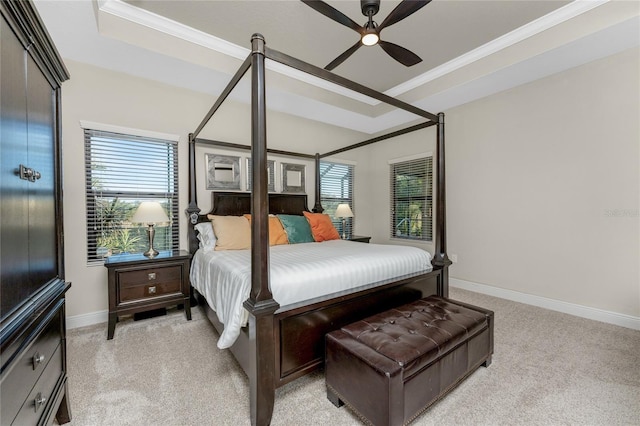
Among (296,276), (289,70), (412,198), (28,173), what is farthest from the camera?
(412,198)

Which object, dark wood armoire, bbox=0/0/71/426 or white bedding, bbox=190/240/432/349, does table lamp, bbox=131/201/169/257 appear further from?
dark wood armoire, bbox=0/0/71/426

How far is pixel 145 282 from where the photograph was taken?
2650 millimetres

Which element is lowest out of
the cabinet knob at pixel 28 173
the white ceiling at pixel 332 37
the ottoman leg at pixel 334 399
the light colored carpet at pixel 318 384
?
the light colored carpet at pixel 318 384

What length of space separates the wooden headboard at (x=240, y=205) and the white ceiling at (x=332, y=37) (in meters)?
1.33

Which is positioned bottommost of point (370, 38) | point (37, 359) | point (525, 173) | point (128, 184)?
point (37, 359)

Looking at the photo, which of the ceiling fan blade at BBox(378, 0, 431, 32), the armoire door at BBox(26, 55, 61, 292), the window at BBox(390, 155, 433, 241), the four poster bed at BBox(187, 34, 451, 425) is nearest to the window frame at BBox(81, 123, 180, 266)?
the four poster bed at BBox(187, 34, 451, 425)

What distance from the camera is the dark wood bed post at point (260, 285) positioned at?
1.44m

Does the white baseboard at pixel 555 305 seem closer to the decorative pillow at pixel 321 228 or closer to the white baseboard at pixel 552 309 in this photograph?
the white baseboard at pixel 552 309

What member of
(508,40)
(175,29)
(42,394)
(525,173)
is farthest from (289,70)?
(42,394)

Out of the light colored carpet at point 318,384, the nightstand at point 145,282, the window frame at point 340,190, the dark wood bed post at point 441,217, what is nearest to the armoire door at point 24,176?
the light colored carpet at point 318,384

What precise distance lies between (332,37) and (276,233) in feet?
7.41

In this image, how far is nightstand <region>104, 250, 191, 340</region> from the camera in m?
2.50

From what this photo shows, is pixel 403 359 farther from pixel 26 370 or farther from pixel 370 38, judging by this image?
pixel 370 38

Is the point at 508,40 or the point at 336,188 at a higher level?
the point at 508,40
